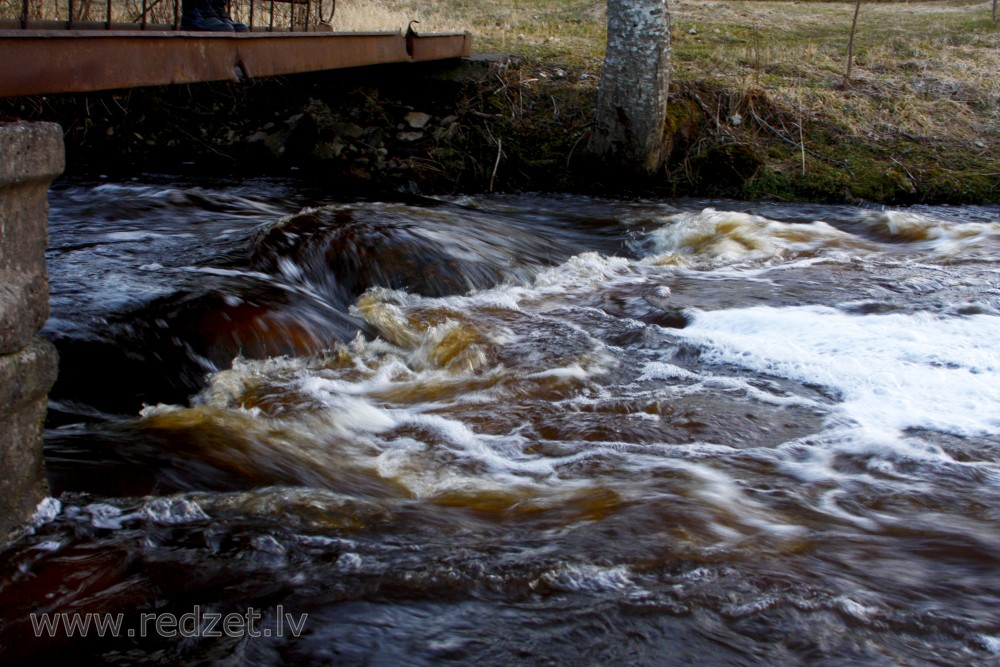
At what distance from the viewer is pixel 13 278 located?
2613 millimetres

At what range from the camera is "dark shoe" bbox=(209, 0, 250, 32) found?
7078 millimetres

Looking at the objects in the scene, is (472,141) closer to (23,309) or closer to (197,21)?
(197,21)

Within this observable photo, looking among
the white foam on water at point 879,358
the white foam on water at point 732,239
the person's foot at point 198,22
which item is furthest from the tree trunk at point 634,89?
the person's foot at point 198,22

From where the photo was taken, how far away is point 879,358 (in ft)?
17.1

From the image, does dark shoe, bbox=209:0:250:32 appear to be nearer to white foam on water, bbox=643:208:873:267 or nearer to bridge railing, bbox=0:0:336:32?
bridge railing, bbox=0:0:336:32

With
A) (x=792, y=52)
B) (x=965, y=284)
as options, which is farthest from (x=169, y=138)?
(x=792, y=52)

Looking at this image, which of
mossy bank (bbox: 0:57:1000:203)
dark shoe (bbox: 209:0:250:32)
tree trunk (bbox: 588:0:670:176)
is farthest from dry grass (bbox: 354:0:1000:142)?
dark shoe (bbox: 209:0:250:32)

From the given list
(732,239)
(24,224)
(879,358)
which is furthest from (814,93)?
(24,224)

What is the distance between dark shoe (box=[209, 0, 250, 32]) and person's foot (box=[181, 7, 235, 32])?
0.06 meters

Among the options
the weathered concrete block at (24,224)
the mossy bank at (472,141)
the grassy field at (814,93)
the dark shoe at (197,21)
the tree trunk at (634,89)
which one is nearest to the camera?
the weathered concrete block at (24,224)

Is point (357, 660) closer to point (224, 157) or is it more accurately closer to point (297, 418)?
point (297, 418)

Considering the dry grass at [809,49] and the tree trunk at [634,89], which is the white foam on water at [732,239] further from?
the dry grass at [809,49]

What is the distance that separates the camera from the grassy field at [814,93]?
980 cm

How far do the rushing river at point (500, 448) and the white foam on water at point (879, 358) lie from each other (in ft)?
0.09
